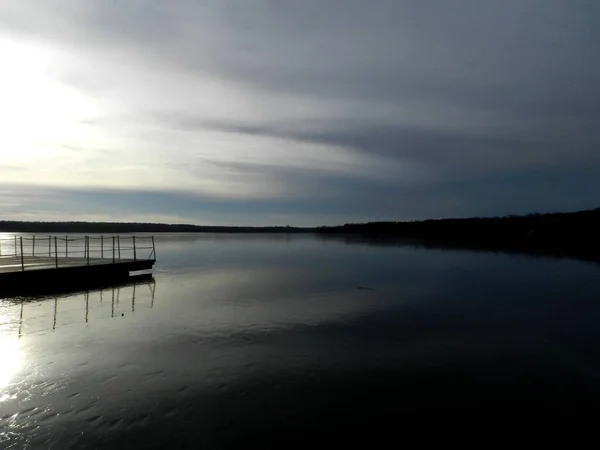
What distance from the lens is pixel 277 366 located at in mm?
12508

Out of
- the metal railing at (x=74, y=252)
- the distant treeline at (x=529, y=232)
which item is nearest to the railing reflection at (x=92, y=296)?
the metal railing at (x=74, y=252)

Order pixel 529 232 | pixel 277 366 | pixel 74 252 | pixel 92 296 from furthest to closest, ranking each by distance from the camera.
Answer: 1. pixel 529 232
2. pixel 74 252
3. pixel 92 296
4. pixel 277 366

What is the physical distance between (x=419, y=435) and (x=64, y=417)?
27.8ft

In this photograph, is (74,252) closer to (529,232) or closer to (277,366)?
(277,366)

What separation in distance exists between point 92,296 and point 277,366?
61.6 ft

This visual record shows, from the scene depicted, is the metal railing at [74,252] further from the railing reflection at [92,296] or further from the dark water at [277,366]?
the dark water at [277,366]

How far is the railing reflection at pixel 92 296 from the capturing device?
19.3 metres

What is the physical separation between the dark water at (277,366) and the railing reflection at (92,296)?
0.76 ft

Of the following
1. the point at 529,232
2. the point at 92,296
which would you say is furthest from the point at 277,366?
the point at 529,232

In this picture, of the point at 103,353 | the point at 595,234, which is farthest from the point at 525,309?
the point at 595,234

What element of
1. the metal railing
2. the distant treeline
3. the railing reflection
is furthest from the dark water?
the distant treeline

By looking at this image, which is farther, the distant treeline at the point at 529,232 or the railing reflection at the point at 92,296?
the distant treeline at the point at 529,232

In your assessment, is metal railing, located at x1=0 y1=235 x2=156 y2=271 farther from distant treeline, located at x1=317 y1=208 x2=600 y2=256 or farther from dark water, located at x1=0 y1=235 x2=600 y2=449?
distant treeline, located at x1=317 y1=208 x2=600 y2=256

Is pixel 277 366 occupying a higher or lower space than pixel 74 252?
lower
